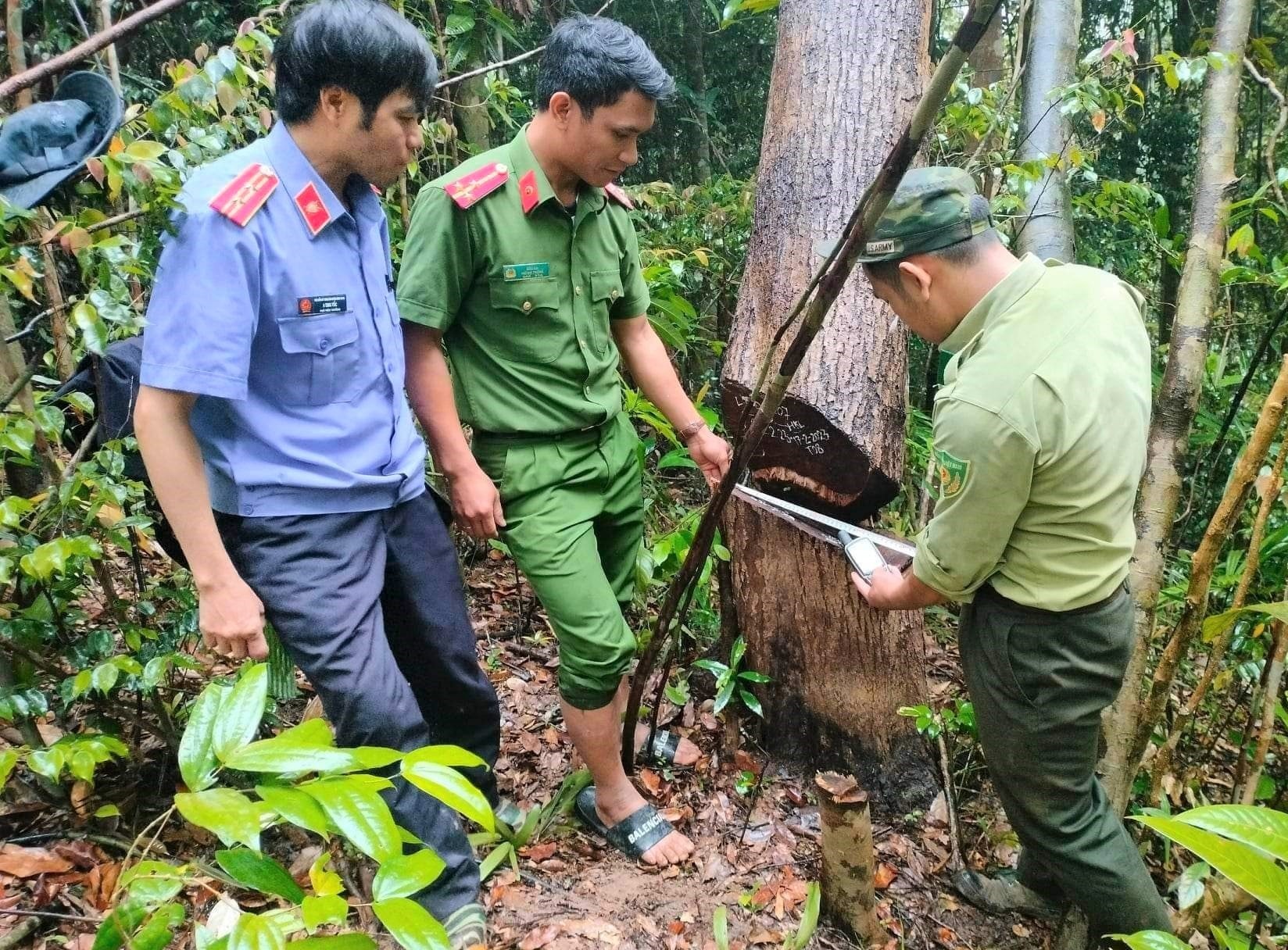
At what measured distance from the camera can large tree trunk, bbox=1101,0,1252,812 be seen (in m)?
2.28

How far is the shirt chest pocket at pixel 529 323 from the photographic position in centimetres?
221

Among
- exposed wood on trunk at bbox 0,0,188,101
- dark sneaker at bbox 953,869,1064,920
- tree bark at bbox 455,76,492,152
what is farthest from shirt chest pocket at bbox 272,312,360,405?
tree bark at bbox 455,76,492,152

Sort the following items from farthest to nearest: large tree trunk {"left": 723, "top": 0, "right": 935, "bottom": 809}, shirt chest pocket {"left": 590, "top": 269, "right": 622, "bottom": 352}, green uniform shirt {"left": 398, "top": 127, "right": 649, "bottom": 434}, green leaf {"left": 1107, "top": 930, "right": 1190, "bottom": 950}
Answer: large tree trunk {"left": 723, "top": 0, "right": 935, "bottom": 809} < shirt chest pocket {"left": 590, "top": 269, "right": 622, "bottom": 352} < green uniform shirt {"left": 398, "top": 127, "right": 649, "bottom": 434} < green leaf {"left": 1107, "top": 930, "right": 1190, "bottom": 950}

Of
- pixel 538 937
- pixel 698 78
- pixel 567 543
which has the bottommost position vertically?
pixel 538 937

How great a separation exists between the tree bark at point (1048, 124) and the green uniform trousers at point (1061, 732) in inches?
88.2

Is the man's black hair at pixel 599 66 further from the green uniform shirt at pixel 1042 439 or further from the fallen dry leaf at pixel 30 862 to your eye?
the fallen dry leaf at pixel 30 862

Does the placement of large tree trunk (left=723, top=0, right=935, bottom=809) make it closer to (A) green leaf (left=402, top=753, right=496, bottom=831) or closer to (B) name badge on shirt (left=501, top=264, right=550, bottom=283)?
(B) name badge on shirt (left=501, top=264, right=550, bottom=283)

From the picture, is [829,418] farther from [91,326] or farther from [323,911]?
[323,911]

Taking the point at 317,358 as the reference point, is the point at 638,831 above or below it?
below

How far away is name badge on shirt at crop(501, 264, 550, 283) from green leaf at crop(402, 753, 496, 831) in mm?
1499

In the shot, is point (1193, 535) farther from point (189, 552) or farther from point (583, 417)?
point (189, 552)

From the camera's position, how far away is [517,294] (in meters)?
2.20

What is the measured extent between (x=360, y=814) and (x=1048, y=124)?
3.98 meters

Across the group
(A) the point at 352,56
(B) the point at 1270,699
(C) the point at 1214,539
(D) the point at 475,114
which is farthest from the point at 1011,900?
(D) the point at 475,114
